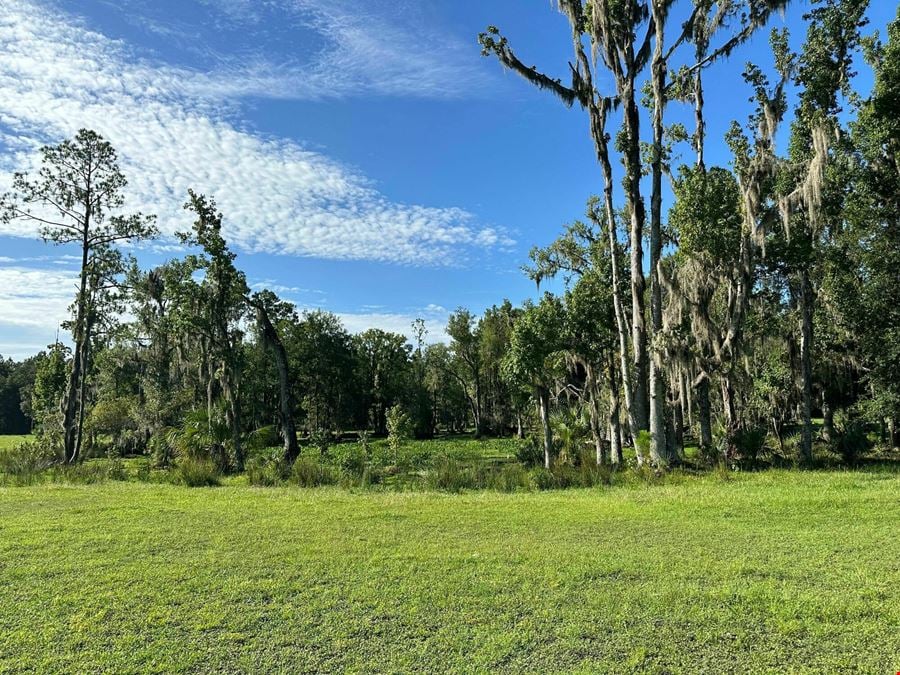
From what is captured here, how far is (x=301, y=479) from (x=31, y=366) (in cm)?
9262

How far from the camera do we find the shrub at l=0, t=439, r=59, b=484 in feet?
45.5

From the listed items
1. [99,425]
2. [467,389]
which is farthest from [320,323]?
[99,425]

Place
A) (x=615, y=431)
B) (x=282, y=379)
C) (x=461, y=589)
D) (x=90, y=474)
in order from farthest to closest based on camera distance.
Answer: (x=282, y=379), (x=615, y=431), (x=90, y=474), (x=461, y=589)

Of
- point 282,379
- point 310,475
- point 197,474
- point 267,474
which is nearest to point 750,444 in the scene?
point 310,475

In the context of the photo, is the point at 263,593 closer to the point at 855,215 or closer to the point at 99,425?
the point at 855,215

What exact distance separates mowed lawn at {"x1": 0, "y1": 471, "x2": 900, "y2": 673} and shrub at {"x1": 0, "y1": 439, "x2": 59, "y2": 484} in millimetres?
6775

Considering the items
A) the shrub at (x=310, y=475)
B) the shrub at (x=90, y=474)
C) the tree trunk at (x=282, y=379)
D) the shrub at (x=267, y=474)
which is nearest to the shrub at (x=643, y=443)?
the shrub at (x=310, y=475)

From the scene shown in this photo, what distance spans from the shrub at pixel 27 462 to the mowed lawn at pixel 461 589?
6.78 m

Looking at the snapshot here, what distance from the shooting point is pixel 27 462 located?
15820mm

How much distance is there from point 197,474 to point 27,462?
6.64m

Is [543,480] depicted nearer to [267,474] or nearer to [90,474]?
[267,474]

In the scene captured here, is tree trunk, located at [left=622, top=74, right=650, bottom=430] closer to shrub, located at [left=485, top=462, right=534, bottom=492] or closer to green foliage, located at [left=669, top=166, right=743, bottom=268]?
green foliage, located at [left=669, top=166, right=743, bottom=268]

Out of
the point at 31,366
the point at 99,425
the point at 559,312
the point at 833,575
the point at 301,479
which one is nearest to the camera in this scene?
the point at 833,575

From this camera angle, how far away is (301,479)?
12.6 metres
